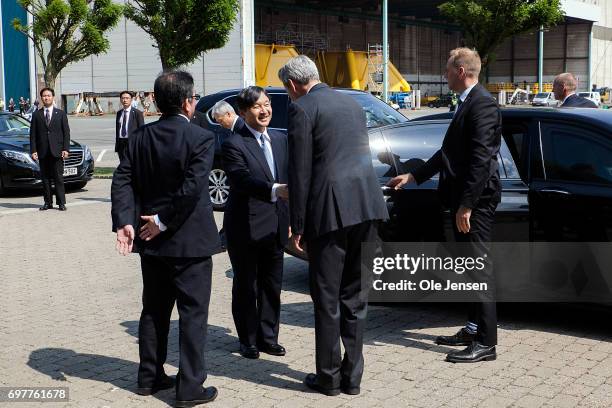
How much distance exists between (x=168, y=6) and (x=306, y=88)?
14.4m

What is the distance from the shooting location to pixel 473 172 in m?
4.99

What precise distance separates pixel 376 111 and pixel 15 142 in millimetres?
7546

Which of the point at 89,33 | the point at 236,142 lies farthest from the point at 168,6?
the point at 236,142

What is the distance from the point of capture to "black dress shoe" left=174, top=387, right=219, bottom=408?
4500 millimetres

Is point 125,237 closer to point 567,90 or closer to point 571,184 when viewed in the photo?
point 571,184

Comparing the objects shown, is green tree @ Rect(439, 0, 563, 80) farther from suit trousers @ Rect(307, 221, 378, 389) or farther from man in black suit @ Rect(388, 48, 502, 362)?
suit trousers @ Rect(307, 221, 378, 389)

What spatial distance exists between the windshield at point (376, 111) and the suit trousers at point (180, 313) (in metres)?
6.28

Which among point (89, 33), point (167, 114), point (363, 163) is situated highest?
point (89, 33)

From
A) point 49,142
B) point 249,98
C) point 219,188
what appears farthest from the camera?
point 49,142

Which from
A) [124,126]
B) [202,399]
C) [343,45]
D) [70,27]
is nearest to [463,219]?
[202,399]

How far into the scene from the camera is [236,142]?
5367 millimetres

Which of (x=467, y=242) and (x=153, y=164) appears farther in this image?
(x=467, y=242)

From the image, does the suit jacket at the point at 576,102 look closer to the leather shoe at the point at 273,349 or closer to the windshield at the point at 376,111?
the windshield at the point at 376,111

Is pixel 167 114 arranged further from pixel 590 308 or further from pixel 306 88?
pixel 590 308
